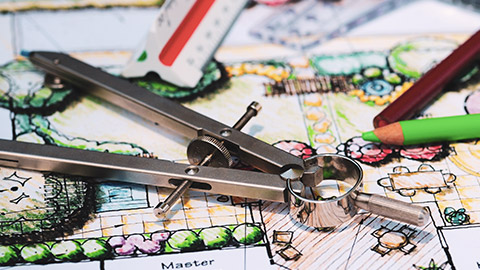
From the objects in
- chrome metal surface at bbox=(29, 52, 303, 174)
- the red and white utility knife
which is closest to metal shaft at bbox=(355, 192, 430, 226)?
chrome metal surface at bbox=(29, 52, 303, 174)

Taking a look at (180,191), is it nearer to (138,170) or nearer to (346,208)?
(138,170)

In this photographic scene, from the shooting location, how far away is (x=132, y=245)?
2.88 ft

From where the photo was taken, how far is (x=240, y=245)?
878mm

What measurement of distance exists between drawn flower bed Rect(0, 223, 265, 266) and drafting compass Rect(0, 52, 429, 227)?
0.06 metres

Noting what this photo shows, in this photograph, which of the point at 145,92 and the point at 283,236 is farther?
the point at 145,92

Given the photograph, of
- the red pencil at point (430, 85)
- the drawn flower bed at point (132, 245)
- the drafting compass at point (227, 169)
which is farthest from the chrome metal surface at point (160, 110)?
the red pencil at point (430, 85)

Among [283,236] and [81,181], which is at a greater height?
[81,181]

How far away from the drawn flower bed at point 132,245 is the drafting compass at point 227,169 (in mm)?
57

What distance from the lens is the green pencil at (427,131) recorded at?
99 centimetres

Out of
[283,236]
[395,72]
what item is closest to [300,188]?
[283,236]

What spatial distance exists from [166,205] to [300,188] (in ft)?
0.58

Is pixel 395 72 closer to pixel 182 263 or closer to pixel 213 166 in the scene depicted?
pixel 213 166

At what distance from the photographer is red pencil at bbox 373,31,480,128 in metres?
1.03

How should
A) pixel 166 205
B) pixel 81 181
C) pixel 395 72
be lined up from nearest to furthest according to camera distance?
1. pixel 166 205
2. pixel 81 181
3. pixel 395 72
